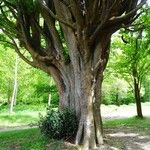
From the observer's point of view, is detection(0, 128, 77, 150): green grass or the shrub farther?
the shrub

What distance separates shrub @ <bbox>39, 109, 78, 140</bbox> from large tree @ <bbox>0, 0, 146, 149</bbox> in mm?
322

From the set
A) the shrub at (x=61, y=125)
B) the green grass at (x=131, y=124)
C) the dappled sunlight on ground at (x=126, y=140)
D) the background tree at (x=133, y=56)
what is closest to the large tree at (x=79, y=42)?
the shrub at (x=61, y=125)

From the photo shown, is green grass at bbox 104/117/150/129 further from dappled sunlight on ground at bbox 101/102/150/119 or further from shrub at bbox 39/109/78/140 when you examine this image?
dappled sunlight on ground at bbox 101/102/150/119

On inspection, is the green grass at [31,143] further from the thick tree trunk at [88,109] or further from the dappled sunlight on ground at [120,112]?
the dappled sunlight on ground at [120,112]

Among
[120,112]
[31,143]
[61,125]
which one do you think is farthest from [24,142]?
[120,112]

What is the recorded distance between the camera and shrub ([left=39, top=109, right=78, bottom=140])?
39.8 ft

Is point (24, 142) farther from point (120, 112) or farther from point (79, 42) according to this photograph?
point (120, 112)

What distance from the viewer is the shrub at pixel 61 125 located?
1214cm

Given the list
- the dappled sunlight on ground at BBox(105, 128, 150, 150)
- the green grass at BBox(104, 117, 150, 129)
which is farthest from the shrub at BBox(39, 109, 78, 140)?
the green grass at BBox(104, 117, 150, 129)

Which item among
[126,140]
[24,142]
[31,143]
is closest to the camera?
[31,143]

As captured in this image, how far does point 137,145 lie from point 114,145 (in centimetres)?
75

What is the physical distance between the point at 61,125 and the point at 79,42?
2808 millimetres

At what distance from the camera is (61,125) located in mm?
12102

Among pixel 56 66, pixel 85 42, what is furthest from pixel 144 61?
pixel 85 42
